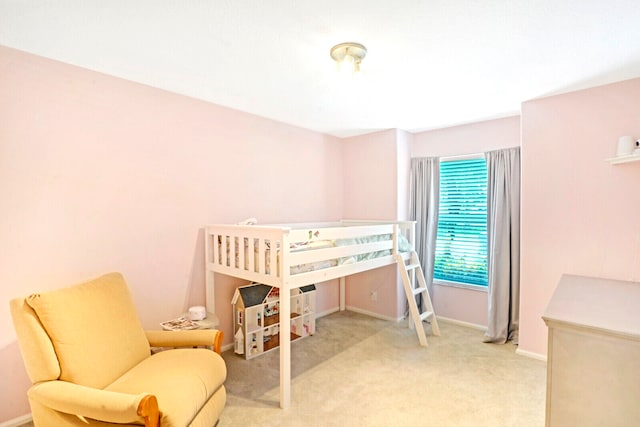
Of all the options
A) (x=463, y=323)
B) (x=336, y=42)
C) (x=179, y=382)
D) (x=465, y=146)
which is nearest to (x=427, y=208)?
(x=465, y=146)

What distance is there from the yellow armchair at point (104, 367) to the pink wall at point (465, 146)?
2.76 meters

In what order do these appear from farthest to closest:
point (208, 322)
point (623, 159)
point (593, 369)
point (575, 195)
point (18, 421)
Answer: point (575, 195) → point (208, 322) → point (623, 159) → point (18, 421) → point (593, 369)

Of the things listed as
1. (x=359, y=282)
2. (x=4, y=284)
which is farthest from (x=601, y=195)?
(x=4, y=284)

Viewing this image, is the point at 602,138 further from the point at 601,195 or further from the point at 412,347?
the point at 412,347

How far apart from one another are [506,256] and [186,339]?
2.96 metres

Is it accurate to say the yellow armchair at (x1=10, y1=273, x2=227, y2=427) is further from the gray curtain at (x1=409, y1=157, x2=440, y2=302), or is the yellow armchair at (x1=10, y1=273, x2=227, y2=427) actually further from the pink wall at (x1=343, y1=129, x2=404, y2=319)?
the gray curtain at (x1=409, y1=157, x2=440, y2=302)

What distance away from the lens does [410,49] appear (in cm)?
188

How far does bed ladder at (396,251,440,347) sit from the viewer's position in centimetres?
306

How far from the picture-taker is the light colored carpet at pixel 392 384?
6.50ft

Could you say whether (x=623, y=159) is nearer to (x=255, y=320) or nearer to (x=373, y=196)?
(x=373, y=196)

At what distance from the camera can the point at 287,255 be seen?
6.98 feet

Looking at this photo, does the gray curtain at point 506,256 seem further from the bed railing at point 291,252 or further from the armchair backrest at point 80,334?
the armchair backrest at point 80,334

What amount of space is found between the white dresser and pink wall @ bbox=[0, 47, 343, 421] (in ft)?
8.18

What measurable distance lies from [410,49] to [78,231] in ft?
8.08
